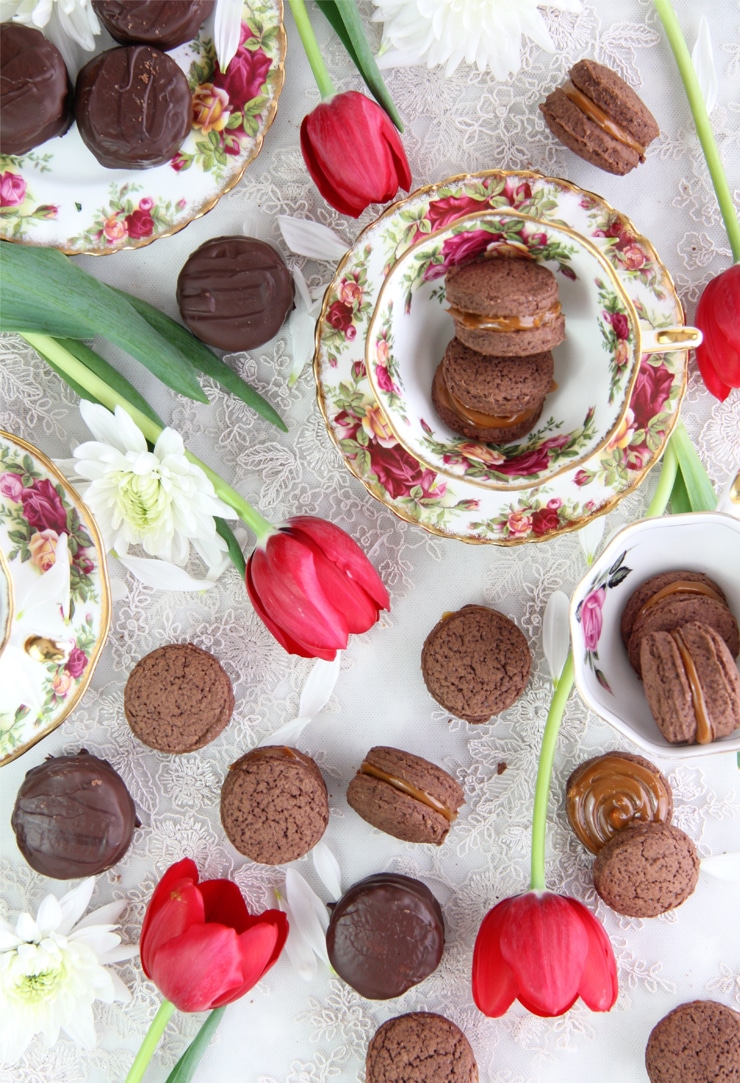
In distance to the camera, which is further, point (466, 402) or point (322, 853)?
point (322, 853)

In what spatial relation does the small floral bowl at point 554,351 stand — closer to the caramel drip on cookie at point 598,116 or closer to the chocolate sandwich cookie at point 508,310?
the chocolate sandwich cookie at point 508,310

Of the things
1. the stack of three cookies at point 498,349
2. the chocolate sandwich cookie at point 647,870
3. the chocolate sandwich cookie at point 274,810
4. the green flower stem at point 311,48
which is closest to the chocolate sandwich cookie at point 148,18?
the green flower stem at point 311,48

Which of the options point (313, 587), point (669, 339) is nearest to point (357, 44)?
point (669, 339)

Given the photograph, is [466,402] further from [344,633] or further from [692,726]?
[692,726]

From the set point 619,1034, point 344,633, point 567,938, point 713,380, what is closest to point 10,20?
point 344,633

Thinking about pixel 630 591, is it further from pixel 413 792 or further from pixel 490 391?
pixel 413 792

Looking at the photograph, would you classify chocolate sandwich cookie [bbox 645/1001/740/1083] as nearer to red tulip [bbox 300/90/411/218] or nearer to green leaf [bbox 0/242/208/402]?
green leaf [bbox 0/242/208/402]

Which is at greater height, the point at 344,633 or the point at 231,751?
the point at 344,633
